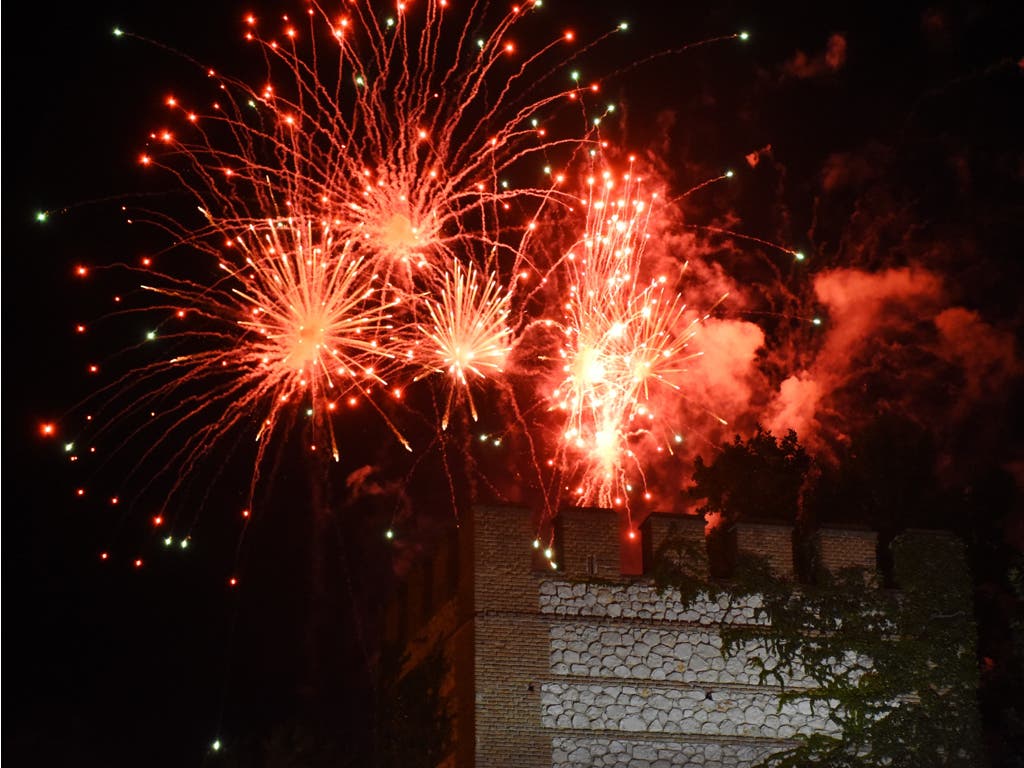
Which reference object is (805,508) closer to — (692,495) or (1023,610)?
(692,495)

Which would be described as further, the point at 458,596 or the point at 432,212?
the point at 432,212

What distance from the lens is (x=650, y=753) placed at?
16828mm

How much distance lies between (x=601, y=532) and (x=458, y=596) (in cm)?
186

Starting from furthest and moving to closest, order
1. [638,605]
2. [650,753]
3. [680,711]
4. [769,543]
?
[769,543] < [638,605] < [680,711] < [650,753]

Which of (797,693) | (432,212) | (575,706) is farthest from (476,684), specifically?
(432,212)

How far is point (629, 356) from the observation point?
68.1ft

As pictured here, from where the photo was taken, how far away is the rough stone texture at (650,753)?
16688 mm

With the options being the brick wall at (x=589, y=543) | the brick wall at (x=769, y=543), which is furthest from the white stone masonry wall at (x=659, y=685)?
the brick wall at (x=769, y=543)

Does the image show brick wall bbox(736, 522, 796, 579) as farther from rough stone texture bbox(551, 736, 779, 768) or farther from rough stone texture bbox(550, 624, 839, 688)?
rough stone texture bbox(551, 736, 779, 768)

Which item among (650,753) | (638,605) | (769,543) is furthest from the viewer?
(769,543)

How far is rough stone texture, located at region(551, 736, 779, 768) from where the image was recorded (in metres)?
16.7

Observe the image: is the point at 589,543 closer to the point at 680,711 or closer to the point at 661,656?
the point at 661,656

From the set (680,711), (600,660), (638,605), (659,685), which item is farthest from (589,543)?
(680,711)

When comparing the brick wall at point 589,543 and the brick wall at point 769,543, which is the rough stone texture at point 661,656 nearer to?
the brick wall at point 589,543
